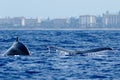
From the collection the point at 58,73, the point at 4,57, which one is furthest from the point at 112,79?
the point at 4,57

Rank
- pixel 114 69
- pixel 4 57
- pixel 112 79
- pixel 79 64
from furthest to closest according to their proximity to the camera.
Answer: pixel 4 57
pixel 79 64
pixel 114 69
pixel 112 79

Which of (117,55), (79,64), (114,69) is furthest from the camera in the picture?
(117,55)

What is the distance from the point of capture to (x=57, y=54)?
41125 mm

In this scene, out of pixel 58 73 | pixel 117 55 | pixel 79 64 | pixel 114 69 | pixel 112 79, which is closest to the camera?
pixel 112 79

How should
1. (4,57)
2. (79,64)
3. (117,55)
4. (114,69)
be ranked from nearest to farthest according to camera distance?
(114,69)
(79,64)
(4,57)
(117,55)

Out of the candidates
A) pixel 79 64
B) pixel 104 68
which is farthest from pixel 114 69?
pixel 79 64

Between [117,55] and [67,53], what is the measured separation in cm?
343

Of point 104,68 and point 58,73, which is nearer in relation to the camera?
point 58,73

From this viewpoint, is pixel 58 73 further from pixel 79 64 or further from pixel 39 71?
pixel 79 64

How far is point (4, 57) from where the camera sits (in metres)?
37.7

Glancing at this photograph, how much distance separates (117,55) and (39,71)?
12.2 metres

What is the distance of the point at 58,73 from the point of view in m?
29.0

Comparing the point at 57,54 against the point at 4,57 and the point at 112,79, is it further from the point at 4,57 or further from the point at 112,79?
A: the point at 112,79

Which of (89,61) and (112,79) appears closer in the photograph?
(112,79)
